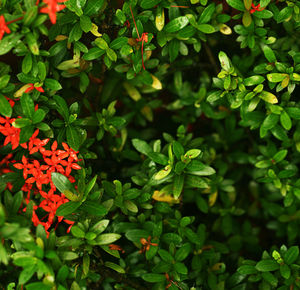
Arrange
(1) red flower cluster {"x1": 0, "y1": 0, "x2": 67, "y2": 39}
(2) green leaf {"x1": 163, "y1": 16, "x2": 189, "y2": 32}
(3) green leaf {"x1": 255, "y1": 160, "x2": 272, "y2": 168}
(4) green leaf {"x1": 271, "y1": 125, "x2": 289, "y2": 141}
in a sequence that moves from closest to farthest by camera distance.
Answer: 1. (1) red flower cluster {"x1": 0, "y1": 0, "x2": 67, "y2": 39}
2. (2) green leaf {"x1": 163, "y1": 16, "x2": 189, "y2": 32}
3. (4) green leaf {"x1": 271, "y1": 125, "x2": 289, "y2": 141}
4. (3) green leaf {"x1": 255, "y1": 160, "x2": 272, "y2": 168}

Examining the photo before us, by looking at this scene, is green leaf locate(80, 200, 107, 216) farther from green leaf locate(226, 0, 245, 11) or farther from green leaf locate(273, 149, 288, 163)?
green leaf locate(226, 0, 245, 11)

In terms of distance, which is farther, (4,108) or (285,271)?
(285,271)

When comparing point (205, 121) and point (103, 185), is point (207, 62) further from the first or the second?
point (103, 185)

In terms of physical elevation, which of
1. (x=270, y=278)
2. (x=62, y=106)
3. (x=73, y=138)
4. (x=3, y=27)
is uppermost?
(x=3, y=27)

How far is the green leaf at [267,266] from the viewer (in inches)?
63.2

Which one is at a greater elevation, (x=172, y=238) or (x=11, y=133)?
(x=11, y=133)

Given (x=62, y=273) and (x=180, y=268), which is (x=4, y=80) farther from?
(x=180, y=268)

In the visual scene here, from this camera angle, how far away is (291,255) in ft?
5.30

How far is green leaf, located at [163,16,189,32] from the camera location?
1.56 metres

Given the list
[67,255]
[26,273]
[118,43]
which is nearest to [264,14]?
[118,43]

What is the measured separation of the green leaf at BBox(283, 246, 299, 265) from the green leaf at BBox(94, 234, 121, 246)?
2.35 feet

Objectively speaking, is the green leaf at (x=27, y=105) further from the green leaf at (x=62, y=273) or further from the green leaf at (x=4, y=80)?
the green leaf at (x=62, y=273)

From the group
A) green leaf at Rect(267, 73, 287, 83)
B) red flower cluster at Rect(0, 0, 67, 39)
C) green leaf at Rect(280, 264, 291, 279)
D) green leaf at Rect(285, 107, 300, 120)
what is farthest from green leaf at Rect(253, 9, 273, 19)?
green leaf at Rect(280, 264, 291, 279)

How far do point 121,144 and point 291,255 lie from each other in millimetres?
937
